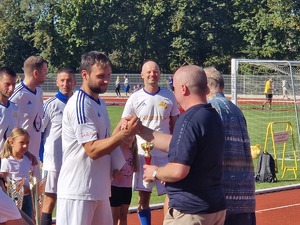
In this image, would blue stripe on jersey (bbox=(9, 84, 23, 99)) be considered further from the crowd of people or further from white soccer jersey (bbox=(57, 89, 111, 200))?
white soccer jersey (bbox=(57, 89, 111, 200))

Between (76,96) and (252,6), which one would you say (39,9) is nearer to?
(252,6)

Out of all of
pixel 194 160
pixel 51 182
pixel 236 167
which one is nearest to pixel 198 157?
pixel 194 160

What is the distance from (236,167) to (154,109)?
329 centimetres

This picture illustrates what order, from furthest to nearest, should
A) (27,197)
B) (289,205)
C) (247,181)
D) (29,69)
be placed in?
(289,205) → (29,69) → (27,197) → (247,181)

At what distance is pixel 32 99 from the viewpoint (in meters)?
9.25

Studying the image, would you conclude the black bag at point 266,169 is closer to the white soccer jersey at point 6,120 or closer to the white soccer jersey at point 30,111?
the white soccer jersey at point 30,111

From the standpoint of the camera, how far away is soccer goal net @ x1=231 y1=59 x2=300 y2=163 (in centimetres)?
2031

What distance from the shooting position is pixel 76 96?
6543mm

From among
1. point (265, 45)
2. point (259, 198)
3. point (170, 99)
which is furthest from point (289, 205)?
point (265, 45)

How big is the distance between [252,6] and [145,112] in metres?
60.1

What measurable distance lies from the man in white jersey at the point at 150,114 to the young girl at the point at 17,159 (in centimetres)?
155

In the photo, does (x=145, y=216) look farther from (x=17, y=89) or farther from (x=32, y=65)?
(x=32, y=65)

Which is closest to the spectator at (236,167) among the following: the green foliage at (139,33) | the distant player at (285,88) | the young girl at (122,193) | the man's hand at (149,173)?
the man's hand at (149,173)

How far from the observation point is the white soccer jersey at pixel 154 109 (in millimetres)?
9492
